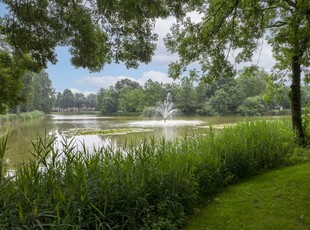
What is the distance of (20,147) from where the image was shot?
10070mm

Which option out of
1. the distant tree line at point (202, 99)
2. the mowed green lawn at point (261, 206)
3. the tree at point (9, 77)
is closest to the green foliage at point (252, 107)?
the distant tree line at point (202, 99)

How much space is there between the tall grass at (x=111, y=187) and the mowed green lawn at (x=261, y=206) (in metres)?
0.24

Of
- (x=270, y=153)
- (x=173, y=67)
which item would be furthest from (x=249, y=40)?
(x=270, y=153)

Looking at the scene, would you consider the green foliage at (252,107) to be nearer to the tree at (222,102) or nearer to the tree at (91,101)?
the tree at (222,102)

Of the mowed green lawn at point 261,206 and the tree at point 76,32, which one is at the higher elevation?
the tree at point 76,32

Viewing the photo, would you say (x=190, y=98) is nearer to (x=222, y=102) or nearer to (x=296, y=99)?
(x=222, y=102)

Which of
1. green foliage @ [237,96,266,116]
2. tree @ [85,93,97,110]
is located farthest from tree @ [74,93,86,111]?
green foliage @ [237,96,266,116]

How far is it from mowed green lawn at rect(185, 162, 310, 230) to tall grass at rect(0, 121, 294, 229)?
0.24 m

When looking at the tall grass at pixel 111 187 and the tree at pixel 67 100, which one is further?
the tree at pixel 67 100

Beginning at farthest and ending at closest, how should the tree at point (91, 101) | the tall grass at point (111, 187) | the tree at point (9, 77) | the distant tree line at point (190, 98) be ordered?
the tree at point (91, 101), the distant tree line at point (190, 98), the tree at point (9, 77), the tall grass at point (111, 187)

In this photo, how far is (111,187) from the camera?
2.63 meters

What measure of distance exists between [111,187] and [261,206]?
2.01 meters

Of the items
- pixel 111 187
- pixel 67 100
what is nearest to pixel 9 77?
pixel 111 187

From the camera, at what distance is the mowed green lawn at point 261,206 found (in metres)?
2.88
